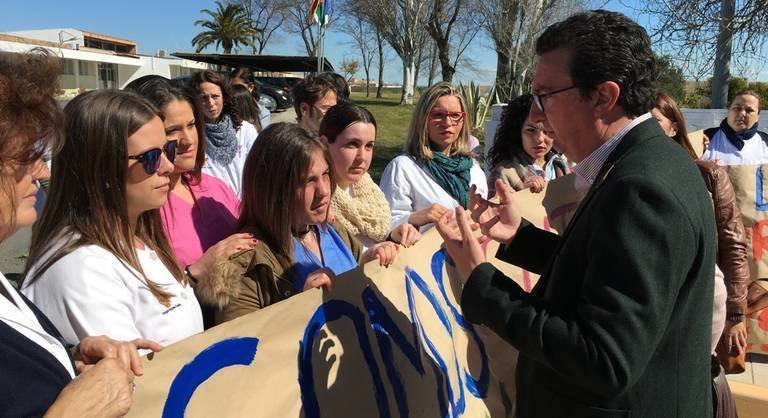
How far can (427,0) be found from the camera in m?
27.8

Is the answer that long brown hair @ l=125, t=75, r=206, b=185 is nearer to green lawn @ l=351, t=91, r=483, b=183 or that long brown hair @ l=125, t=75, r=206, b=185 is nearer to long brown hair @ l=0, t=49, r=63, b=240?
long brown hair @ l=0, t=49, r=63, b=240

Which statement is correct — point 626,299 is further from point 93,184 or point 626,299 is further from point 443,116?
point 443,116

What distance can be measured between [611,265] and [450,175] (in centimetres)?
240

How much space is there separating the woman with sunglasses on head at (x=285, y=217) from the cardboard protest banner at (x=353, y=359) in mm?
181

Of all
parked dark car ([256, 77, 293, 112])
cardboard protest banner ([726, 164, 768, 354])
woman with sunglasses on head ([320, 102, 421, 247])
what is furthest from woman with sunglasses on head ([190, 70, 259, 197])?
parked dark car ([256, 77, 293, 112])

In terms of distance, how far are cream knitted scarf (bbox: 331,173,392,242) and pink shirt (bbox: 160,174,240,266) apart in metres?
0.52

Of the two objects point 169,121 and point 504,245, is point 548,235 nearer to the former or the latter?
point 504,245

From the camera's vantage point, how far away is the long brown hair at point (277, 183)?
2197 mm

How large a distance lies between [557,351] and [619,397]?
0.25 m

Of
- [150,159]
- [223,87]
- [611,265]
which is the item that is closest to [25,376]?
[150,159]

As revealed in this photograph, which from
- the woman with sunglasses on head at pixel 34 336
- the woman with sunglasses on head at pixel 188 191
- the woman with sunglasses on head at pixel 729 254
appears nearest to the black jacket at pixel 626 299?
the woman with sunglasses on head at pixel 34 336

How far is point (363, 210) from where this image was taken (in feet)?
10.2

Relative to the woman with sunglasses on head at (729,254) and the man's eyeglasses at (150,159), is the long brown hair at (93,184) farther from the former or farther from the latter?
the woman with sunglasses on head at (729,254)

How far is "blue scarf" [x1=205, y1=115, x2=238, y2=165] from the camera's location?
4.16 meters
